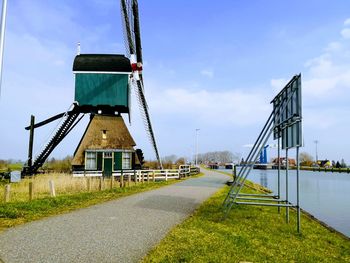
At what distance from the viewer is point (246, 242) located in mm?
7117

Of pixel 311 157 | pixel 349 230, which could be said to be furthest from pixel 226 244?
pixel 311 157

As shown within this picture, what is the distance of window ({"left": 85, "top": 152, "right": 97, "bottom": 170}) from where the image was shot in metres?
26.8

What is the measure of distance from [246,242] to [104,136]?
72.7ft

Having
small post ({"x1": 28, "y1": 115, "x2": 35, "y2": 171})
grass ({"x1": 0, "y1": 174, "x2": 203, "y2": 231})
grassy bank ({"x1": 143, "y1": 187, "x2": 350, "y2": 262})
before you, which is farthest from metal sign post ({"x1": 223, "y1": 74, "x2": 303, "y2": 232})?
small post ({"x1": 28, "y1": 115, "x2": 35, "y2": 171})

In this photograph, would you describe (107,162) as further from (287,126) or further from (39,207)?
(287,126)

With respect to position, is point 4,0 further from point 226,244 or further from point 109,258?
point 226,244

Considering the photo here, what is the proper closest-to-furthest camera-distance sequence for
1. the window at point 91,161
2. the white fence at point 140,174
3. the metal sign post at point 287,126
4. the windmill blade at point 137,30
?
the metal sign post at point 287,126
the windmill blade at point 137,30
the white fence at point 140,174
the window at point 91,161

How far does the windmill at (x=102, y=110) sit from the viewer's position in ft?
88.4

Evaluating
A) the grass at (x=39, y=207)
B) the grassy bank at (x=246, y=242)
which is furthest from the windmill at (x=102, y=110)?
the grassy bank at (x=246, y=242)

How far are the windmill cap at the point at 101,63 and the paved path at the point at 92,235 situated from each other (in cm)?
1838

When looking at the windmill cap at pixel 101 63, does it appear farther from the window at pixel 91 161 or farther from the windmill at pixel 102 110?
the window at pixel 91 161

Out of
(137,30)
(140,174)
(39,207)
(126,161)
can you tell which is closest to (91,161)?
(126,161)

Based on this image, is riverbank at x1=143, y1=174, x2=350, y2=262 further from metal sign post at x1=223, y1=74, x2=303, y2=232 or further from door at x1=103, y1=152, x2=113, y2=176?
door at x1=103, y1=152, x2=113, y2=176

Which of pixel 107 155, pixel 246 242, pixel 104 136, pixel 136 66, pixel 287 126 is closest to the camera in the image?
pixel 246 242
